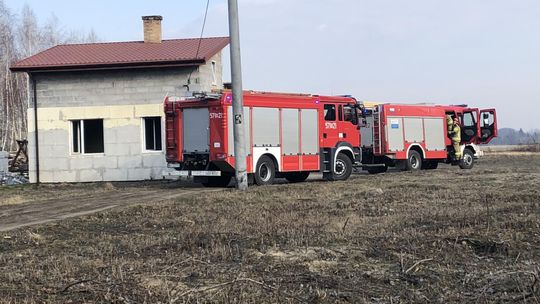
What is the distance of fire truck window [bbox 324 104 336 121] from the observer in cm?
2033

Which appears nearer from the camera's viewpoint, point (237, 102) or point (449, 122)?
point (237, 102)

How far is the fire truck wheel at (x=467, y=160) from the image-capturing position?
26906mm

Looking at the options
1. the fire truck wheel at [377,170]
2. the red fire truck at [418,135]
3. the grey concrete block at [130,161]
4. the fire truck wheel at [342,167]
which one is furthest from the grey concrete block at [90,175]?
the fire truck wheel at [377,170]

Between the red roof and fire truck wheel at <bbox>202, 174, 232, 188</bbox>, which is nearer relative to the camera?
fire truck wheel at <bbox>202, 174, 232, 188</bbox>

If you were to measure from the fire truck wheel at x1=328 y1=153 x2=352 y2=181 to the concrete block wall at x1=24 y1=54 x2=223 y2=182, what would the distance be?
647 cm

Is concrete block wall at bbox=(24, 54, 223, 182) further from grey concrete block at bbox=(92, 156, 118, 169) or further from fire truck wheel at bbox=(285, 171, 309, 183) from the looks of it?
fire truck wheel at bbox=(285, 171, 309, 183)

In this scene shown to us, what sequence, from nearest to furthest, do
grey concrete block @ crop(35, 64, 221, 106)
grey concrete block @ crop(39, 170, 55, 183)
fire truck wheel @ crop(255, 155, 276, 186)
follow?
fire truck wheel @ crop(255, 155, 276, 186) → grey concrete block @ crop(35, 64, 221, 106) → grey concrete block @ crop(39, 170, 55, 183)

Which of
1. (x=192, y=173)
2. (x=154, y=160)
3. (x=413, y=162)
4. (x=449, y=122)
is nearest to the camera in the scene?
(x=192, y=173)

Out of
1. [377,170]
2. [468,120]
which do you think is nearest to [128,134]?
[377,170]

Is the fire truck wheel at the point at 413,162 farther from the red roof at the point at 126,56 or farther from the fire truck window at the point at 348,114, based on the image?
the red roof at the point at 126,56

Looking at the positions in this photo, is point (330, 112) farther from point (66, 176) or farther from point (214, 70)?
point (66, 176)

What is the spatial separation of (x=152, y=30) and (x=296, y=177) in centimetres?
1039

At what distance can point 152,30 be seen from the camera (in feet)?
86.4

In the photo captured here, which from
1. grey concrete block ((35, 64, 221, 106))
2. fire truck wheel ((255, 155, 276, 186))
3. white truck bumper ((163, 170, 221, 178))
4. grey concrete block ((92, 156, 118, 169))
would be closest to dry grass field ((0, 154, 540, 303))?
white truck bumper ((163, 170, 221, 178))
